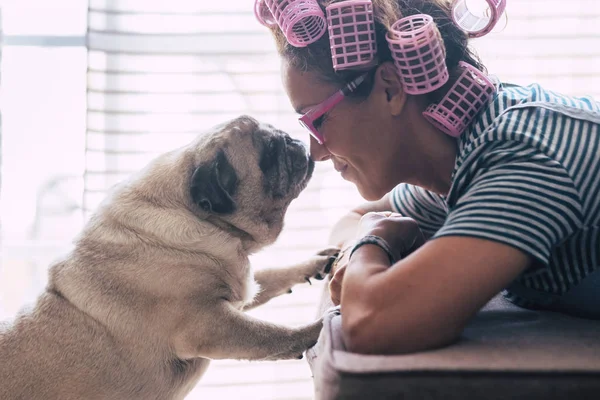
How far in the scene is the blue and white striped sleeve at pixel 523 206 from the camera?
0.84 m

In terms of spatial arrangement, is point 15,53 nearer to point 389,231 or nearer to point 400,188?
point 400,188

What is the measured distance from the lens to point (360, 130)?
1.22 metres

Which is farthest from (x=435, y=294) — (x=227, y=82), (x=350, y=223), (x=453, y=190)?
(x=227, y=82)

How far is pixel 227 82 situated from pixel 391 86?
1270mm

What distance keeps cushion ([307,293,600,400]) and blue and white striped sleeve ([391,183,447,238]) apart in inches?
26.7

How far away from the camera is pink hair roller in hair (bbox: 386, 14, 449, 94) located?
108 centimetres

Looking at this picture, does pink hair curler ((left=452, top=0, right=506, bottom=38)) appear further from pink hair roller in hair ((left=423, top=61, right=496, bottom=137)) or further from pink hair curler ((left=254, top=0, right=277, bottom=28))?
pink hair curler ((left=254, top=0, right=277, bottom=28))

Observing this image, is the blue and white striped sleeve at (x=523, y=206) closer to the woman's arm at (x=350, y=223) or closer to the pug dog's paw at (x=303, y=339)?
the pug dog's paw at (x=303, y=339)

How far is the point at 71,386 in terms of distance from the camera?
124cm

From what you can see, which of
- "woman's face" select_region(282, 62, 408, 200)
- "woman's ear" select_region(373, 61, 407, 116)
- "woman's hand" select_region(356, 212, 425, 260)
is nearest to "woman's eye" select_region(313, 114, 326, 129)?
"woman's face" select_region(282, 62, 408, 200)

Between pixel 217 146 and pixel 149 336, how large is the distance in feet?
1.57

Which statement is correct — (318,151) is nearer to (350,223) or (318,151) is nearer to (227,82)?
(350,223)

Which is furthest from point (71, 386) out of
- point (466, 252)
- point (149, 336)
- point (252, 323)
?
point (466, 252)

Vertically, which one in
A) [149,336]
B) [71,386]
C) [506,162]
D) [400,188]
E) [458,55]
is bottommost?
[71,386]
